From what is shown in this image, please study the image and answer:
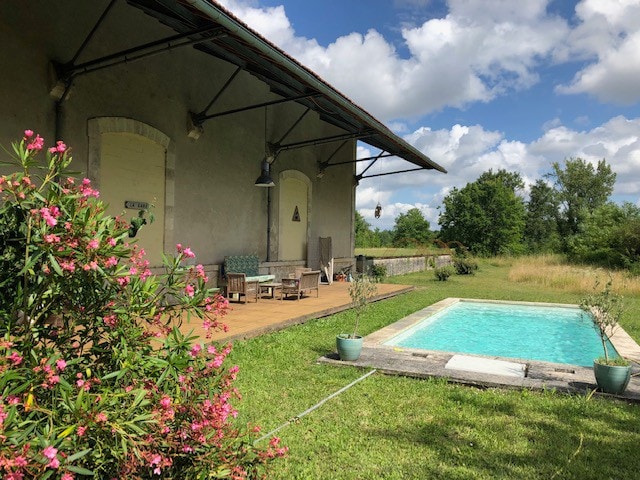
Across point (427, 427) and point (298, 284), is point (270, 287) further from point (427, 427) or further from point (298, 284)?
point (427, 427)

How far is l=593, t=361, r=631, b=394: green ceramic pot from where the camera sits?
441 cm

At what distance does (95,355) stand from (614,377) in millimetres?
4597

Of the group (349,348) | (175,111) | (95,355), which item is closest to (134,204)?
(175,111)

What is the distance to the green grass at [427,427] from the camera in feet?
9.72

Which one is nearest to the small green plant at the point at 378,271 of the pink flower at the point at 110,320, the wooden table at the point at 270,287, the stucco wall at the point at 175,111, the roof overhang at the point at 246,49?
the stucco wall at the point at 175,111

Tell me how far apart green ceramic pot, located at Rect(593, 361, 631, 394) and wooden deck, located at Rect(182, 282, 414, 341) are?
160 inches

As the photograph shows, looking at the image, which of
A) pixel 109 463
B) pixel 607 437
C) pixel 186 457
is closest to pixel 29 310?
pixel 109 463

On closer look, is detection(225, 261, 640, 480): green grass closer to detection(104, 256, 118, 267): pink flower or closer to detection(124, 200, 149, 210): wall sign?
detection(104, 256, 118, 267): pink flower

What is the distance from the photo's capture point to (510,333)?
32.0ft

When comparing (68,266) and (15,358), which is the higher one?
(68,266)

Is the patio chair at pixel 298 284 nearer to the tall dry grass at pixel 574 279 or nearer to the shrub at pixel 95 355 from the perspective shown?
the tall dry grass at pixel 574 279

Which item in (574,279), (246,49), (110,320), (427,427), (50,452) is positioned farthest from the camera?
(574,279)

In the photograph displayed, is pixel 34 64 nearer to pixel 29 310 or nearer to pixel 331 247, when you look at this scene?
pixel 29 310

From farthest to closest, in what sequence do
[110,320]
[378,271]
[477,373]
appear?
[378,271] → [477,373] → [110,320]
